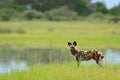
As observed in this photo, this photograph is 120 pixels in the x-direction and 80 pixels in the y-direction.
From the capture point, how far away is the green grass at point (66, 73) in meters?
11.1

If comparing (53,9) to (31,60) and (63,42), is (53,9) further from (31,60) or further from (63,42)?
(31,60)

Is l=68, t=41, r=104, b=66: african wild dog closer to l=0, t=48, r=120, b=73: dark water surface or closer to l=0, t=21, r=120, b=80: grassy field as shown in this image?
l=0, t=21, r=120, b=80: grassy field

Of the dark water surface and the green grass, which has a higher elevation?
the dark water surface

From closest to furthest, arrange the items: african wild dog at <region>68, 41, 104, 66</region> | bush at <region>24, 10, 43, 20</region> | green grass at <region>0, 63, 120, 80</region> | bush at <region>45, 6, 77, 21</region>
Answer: green grass at <region>0, 63, 120, 80</region> < african wild dog at <region>68, 41, 104, 66</region> < bush at <region>24, 10, 43, 20</region> < bush at <region>45, 6, 77, 21</region>

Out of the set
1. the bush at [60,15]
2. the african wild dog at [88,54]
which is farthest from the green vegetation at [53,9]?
the african wild dog at [88,54]

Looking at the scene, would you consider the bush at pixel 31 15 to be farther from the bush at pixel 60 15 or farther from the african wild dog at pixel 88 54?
the african wild dog at pixel 88 54

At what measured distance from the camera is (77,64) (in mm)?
12859

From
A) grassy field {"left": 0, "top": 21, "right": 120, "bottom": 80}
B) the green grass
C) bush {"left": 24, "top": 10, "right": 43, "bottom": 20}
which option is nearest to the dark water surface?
the green grass

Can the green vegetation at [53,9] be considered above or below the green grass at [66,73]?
above

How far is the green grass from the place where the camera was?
36.6 feet

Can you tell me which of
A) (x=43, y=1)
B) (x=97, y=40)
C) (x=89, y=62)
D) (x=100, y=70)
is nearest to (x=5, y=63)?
(x=89, y=62)

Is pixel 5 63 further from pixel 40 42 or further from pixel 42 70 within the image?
pixel 40 42

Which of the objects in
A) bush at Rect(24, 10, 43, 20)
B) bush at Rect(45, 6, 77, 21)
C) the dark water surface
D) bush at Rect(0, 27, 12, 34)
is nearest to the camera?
the dark water surface

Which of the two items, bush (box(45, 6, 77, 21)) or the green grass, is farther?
bush (box(45, 6, 77, 21))
